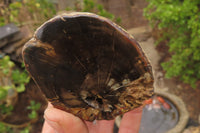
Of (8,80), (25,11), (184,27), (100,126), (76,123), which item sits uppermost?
(25,11)

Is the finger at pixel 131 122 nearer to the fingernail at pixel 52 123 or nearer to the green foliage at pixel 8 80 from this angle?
the fingernail at pixel 52 123

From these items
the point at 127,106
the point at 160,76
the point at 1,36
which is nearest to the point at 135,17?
the point at 160,76

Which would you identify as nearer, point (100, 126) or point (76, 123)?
point (76, 123)

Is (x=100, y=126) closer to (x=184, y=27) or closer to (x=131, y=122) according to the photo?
(x=131, y=122)

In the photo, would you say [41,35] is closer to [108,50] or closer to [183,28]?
[108,50]

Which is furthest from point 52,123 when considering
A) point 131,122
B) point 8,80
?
point 8,80

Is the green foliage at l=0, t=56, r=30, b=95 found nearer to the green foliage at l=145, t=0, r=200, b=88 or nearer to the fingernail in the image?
the fingernail

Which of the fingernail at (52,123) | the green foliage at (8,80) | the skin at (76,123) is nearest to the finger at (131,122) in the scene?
the skin at (76,123)

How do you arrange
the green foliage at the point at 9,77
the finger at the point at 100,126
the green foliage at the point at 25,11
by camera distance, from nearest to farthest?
the finger at the point at 100,126
the green foliage at the point at 9,77
the green foliage at the point at 25,11
